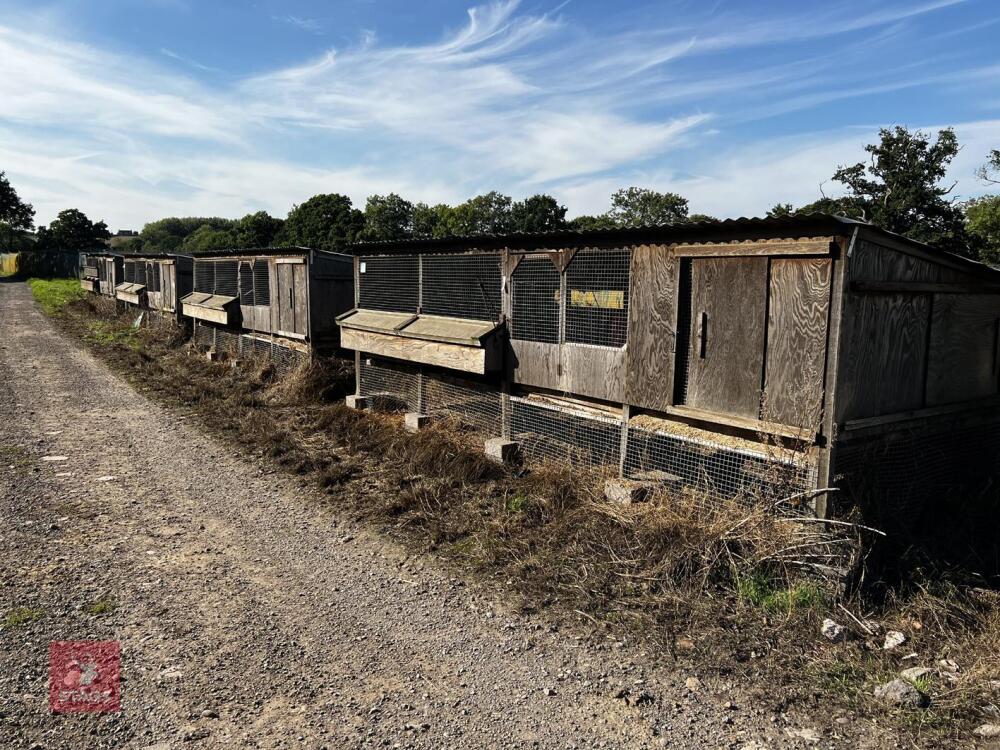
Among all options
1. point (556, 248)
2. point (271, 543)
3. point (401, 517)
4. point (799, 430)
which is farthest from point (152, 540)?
point (799, 430)

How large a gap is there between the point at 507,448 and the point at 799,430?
10.5 feet

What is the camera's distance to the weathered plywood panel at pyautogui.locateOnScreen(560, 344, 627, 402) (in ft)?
22.3

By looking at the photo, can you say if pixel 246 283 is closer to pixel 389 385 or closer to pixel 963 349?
pixel 389 385

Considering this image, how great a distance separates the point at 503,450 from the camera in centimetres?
764

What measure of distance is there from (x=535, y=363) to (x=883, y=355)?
3.37 m

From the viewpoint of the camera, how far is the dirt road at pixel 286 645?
3467mm

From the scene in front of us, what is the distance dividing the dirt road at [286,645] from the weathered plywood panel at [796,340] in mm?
2258

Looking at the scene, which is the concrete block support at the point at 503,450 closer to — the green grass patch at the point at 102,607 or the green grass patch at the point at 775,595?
the green grass patch at the point at 775,595

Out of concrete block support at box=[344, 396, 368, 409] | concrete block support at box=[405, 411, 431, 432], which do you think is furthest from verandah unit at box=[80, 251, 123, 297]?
concrete block support at box=[405, 411, 431, 432]

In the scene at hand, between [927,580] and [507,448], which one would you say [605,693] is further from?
[507,448]

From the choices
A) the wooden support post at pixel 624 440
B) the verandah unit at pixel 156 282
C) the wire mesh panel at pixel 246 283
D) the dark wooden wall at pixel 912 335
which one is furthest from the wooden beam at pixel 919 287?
the verandah unit at pixel 156 282

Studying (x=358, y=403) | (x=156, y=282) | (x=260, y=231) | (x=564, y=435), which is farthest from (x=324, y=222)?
(x=564, y=435)

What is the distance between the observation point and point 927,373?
5.93m

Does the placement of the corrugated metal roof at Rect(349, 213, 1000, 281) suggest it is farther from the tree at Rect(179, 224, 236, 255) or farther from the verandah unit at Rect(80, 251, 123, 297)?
the tree at Rect(179, 224, 236, 255)
